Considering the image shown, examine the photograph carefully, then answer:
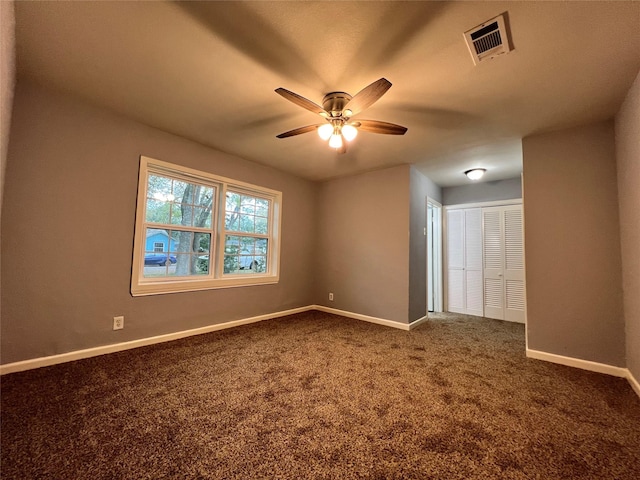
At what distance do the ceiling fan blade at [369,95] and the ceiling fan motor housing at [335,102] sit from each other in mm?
91

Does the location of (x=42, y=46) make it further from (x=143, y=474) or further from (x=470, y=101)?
(x=470, y=101)

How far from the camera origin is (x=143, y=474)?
1.18 metres

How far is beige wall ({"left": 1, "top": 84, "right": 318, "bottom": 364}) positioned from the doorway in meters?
4.06

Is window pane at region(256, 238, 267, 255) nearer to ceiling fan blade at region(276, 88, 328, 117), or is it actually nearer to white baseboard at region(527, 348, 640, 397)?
ceiling fan blade at region(276, 88, 328, 117)

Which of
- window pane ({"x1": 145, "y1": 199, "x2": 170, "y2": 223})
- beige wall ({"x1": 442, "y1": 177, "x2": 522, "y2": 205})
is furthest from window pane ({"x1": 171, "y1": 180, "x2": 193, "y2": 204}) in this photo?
beige wall ({"x1": 442, "y1": 177, "x2": 522, "y2": 205})

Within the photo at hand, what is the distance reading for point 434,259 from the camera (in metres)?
4.86

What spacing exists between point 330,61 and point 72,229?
8.81 ft

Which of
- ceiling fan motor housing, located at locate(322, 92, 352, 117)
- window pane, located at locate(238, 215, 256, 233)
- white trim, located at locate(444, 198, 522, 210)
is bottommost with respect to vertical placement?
window pane, located at locate(238, 215, 256, 233)

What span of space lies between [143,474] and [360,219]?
12.0 ft

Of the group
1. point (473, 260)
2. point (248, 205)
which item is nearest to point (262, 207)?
point (248, 205)

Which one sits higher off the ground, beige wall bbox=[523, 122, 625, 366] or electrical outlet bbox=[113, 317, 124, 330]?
beige wall bbox=[523, 122, 625, 366]

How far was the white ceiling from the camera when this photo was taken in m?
1.45

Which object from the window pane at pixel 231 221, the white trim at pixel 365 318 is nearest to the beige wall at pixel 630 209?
the white trim at pixel 365 318

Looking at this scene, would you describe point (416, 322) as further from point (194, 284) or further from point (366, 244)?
point (194, 284)
